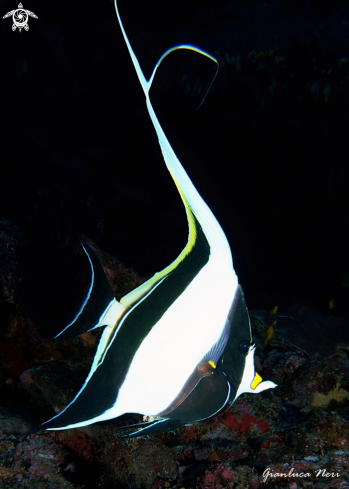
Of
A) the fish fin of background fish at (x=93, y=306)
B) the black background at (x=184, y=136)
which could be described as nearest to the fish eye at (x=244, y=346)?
the fish fin of background fish at (x=93, y=306)

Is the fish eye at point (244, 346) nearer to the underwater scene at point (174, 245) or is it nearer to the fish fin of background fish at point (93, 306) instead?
the underwater scene at point (174, 245)

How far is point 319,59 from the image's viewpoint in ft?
12.1

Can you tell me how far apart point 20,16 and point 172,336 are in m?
6.02

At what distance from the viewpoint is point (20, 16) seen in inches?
180

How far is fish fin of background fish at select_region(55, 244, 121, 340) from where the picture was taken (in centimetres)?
81

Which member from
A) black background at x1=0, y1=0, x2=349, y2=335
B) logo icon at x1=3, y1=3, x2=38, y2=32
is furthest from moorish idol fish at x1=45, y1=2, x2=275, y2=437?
logo icon at x1=3, y1=3, x2=38, y2=32

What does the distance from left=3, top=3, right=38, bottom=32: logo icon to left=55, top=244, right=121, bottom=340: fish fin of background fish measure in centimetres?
566

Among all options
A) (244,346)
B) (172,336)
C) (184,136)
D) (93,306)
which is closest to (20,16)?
(184,136)

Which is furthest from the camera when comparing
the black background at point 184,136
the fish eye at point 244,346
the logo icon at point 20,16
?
the logo icon at point 20,16

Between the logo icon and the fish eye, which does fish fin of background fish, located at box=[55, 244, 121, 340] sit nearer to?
the fish eye

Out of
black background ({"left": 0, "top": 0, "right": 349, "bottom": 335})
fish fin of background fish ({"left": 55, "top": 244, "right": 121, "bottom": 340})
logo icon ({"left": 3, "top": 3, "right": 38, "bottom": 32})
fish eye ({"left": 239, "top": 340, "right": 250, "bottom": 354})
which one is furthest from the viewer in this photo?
logo icon ({"left": 3, "top": 3, "right": 38, "bottom": 32})

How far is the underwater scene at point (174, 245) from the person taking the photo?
883mm

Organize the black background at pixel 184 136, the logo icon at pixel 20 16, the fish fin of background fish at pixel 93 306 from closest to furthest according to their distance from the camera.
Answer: the fish fin of background fish at pixel 93 306 < the black background at pixel 184 136 < the logo icon at pixel 20 16

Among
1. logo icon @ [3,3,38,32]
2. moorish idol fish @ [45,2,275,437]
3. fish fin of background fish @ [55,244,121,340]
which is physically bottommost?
moorish idol fish @ [45,2,275,437]
